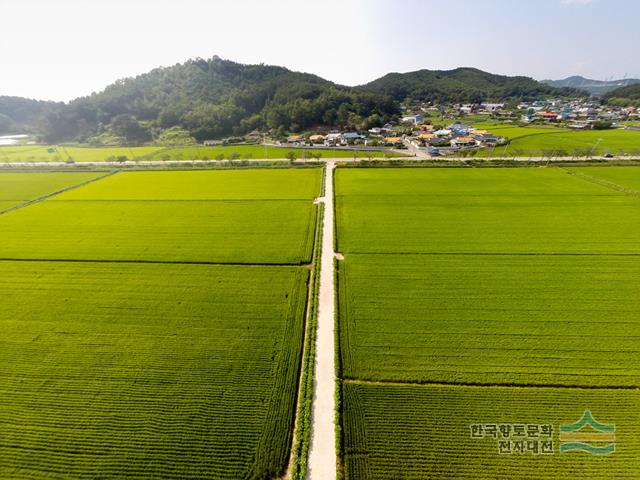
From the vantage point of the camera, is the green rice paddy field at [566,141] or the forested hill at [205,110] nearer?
the green rice paddy field at [566,141]

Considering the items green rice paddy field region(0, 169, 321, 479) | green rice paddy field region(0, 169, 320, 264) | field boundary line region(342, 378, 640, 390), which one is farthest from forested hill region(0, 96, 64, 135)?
field boundary line region(342, 378, 640, 390)

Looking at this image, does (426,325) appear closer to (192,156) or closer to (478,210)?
(478,210)

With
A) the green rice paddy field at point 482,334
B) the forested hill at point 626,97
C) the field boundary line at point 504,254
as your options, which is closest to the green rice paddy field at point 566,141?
the green rice paddy field at point 482,334

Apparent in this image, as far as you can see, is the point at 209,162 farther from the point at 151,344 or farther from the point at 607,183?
the point at 607,183

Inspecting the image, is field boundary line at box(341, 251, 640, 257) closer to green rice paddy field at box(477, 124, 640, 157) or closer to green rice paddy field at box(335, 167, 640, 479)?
green rice paddy field at box(335, 167, 640, 479)

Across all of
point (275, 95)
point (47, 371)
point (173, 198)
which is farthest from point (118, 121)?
point (47, 371)

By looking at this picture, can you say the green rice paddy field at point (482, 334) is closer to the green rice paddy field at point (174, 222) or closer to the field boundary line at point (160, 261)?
the field boundary line at point (160, 261)
